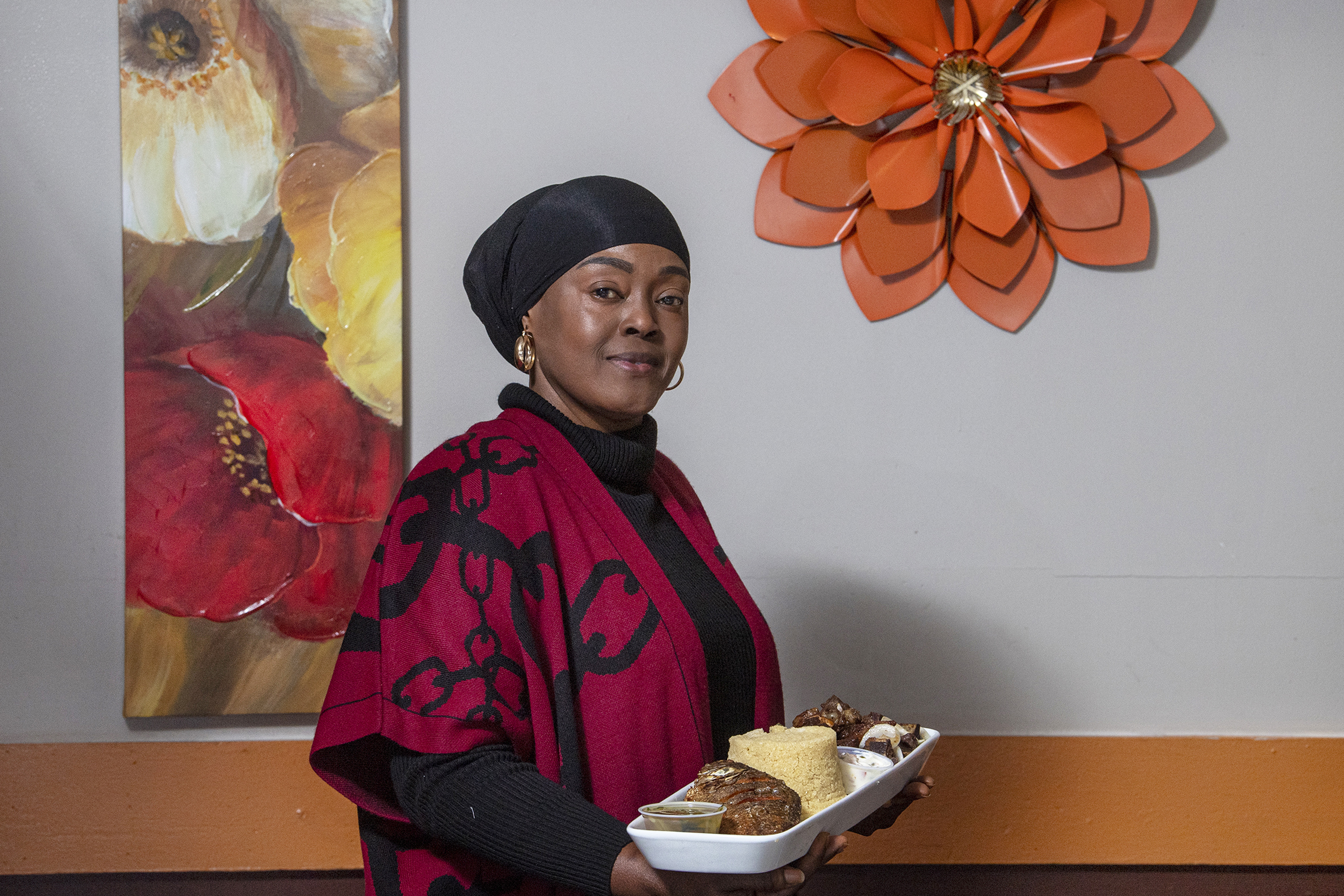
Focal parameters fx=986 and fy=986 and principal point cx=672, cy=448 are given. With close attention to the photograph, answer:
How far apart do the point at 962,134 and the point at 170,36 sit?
5.78 feet

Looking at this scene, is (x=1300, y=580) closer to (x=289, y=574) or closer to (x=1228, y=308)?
(x=1228, y=308)

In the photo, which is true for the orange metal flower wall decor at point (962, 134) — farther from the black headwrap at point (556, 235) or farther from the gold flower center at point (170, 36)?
the gold flower center at point (170, 36)

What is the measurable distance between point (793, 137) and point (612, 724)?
60.8 inches

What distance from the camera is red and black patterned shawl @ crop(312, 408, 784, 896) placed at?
43.5 inches

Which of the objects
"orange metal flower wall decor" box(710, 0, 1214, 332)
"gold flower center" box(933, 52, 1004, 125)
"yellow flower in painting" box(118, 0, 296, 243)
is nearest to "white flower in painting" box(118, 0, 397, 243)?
"yellow flower in painting" box(118, 0, 296, 243)

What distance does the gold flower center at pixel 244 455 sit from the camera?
2.16 metres

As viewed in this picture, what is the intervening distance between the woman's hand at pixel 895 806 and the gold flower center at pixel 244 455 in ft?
4.70

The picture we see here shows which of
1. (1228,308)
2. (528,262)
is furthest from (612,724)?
(1228,308)

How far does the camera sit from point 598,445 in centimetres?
135

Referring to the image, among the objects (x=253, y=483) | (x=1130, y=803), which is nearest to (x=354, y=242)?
(x=253, y=483)

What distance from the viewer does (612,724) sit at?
1.18 meters

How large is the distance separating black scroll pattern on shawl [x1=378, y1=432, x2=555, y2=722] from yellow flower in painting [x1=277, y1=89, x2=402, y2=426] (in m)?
1.05

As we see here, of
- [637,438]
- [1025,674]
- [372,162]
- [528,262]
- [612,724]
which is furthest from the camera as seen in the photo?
[1025,674]

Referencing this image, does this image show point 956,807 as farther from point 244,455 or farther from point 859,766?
point 244,455
